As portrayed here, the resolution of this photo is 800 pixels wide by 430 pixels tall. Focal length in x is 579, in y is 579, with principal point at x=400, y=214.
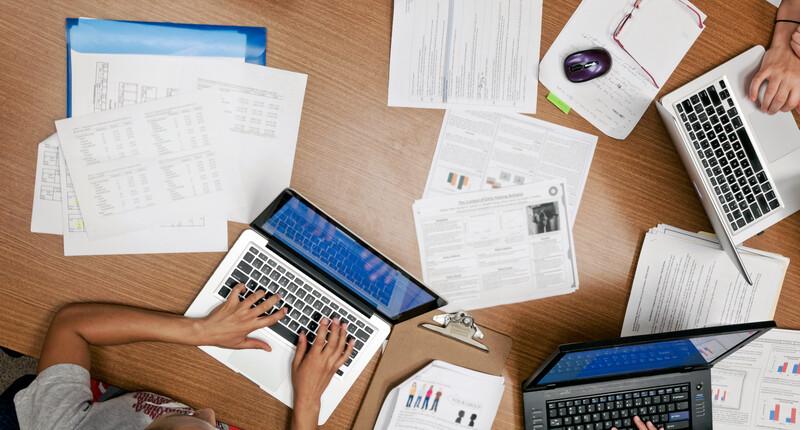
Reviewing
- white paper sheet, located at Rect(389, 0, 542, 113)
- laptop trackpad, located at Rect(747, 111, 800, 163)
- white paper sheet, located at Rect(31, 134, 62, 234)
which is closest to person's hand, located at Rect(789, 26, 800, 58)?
laptop trackpad, located at Rect(747, 111, 800, 163)

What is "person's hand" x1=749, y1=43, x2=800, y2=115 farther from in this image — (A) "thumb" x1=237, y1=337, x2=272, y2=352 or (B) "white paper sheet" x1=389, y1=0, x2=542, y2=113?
(A) "thumb" x1=237, y1=337, x2=272, y2=352

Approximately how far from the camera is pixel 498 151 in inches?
43.9

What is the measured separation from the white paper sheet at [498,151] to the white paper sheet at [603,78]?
0.06m

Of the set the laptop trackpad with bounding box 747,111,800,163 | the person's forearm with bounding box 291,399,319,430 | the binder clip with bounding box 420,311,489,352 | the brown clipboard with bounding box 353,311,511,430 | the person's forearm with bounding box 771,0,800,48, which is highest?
the person's forearm with bounding box 771,0,800,48

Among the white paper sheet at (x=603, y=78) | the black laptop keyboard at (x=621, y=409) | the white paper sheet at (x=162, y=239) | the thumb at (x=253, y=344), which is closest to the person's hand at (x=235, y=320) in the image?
the thumb at (x=253, y=344)

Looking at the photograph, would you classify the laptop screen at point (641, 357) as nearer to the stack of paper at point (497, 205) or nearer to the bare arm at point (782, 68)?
the stack of paper at point (497, 205)

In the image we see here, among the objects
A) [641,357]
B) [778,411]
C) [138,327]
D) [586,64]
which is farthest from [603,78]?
[138,327]

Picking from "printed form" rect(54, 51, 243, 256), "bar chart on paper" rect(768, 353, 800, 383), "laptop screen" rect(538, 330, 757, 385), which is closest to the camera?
"laptop screen" rect(538, 330, 757, 385)

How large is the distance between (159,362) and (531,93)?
34.5 inches

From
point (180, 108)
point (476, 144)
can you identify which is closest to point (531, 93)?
point (476, 144)

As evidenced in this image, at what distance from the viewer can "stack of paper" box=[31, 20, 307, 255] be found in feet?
3.51

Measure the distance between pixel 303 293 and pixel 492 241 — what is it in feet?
1.23

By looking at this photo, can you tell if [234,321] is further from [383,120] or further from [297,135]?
[383,120]

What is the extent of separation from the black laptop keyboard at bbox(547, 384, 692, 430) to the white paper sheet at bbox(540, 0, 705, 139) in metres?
0.50
